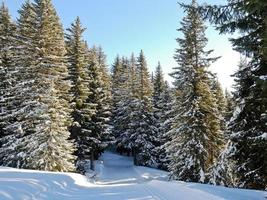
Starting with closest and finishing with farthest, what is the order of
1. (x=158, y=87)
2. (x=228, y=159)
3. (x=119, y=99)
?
(x=228, y=159) < (x=158, y=87) < (x=119, y=99)

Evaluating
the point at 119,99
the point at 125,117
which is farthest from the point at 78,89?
the point at 119,99

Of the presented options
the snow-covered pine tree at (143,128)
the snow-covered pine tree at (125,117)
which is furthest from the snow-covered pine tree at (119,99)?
the snow-covered pine tree at (143,128)

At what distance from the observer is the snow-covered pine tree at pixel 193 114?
103 feet

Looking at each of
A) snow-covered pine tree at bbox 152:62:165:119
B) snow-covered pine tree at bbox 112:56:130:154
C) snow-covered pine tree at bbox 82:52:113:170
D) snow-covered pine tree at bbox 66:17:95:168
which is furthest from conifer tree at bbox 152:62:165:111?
snow-covered pine tree at bbox 66:17:95:168

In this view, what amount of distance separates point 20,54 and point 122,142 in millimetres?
26090

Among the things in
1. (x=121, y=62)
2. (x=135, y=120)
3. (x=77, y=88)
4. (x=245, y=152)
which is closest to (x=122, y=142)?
(x=135, y=120)

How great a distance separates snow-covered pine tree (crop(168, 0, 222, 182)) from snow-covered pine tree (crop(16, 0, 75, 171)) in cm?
846

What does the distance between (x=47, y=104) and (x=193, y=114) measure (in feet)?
36.1

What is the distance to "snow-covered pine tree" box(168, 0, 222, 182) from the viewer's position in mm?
31328

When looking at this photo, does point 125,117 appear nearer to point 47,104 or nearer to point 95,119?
point 95,119

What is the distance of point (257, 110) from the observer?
1728 cm

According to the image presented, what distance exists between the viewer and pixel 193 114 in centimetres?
3172

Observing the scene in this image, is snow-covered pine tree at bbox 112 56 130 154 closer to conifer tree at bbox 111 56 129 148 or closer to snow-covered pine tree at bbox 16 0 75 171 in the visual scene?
conifer tree at bbox 111 56 129 148

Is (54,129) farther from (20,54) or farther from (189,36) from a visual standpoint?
(189,36)
